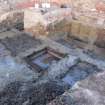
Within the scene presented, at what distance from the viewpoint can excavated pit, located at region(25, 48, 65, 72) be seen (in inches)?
173

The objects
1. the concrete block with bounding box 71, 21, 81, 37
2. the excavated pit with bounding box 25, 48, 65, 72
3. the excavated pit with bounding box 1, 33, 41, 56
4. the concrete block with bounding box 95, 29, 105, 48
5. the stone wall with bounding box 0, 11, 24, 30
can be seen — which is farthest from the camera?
the concrete block with bounding box 71, 21, 81, 37

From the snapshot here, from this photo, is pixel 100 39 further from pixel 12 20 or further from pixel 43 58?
pixel 12 20

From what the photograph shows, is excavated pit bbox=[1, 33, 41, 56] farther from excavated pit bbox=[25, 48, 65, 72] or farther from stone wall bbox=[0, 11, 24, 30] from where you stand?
stone wall bbox=[0, 11, 24, 30]

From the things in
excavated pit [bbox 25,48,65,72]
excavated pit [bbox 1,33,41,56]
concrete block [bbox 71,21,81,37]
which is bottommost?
excavated pit [bbox 25,48,65,72]

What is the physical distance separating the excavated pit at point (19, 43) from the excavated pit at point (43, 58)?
32 cm

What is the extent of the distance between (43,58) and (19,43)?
92cm

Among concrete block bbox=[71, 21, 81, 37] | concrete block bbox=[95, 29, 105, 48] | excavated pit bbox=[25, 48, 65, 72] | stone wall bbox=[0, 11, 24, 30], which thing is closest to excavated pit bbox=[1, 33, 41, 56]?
excavated pit bbox=[25, 48, 65, 72]

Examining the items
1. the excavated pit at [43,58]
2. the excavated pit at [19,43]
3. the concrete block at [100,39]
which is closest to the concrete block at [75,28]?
the concrete block at [100,39]

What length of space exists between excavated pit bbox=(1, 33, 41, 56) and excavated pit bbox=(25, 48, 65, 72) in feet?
1.05

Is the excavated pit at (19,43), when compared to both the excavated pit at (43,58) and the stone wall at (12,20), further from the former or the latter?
the stone wall at (12,20)

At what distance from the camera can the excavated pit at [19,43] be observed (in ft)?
16.0

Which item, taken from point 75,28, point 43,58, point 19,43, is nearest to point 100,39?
point 75,28

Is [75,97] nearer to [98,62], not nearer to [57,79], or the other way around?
[57,79]

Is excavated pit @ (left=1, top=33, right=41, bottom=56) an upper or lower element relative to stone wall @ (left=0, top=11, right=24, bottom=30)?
lower
